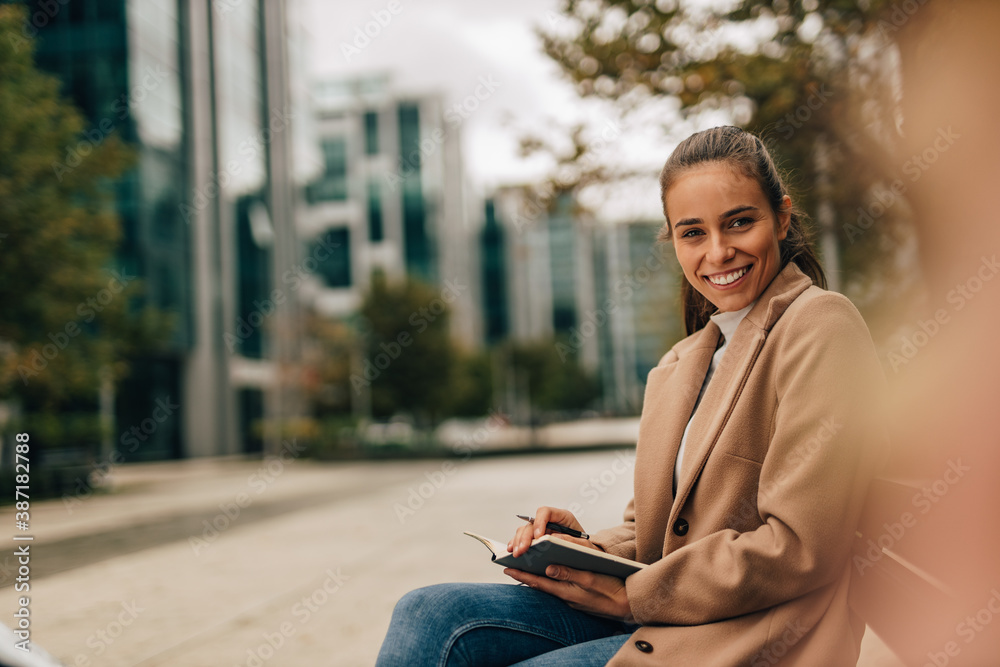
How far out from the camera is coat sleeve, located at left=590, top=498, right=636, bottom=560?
1.92m

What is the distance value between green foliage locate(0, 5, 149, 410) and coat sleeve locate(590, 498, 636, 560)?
43.5 ft

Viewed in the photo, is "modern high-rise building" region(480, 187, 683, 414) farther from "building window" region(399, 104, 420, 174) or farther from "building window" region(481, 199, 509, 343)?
"building window" region(399, 104, 420, 174)

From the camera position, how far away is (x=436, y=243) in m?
58.9

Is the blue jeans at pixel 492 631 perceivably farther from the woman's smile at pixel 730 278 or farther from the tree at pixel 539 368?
the tree at pixel 539 368

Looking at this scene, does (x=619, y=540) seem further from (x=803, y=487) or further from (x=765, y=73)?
(x=765, y=73)

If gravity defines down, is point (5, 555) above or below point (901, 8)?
below

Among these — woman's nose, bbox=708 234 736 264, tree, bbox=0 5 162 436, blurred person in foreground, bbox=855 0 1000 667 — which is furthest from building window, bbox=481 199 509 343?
woman's nose, bbox=708 234 736 264

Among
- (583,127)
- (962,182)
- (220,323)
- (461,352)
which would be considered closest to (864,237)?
(583,127)

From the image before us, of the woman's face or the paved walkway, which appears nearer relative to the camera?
the woman's face

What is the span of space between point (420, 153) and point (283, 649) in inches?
2222

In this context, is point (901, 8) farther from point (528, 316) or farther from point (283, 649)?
point (528, 316)

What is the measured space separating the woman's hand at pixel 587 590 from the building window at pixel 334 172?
180 ft

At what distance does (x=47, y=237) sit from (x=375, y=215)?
4413 centimetres

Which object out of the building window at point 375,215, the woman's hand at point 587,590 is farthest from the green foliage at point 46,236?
the building window at point 375,215
